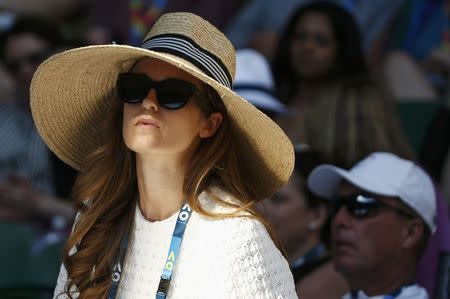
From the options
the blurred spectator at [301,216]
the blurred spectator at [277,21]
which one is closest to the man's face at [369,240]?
the blurred spectator at [301,216]

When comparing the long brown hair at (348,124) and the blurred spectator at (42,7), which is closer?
the long brown hair at (348,124)

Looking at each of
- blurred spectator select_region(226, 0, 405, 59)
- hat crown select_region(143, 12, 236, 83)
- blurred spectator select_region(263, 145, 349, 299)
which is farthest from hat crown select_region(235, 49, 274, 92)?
hat crown select_region(143, 12, 236, 83)

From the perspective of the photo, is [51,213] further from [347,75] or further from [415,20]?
[415,20]

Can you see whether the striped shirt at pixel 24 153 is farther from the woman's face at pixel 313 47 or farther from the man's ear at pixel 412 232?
the man's ear at pixel 412 232

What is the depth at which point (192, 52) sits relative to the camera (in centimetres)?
328

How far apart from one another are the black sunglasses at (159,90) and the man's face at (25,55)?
3.04 metres

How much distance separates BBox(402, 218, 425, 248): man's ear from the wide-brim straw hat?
0.96 m

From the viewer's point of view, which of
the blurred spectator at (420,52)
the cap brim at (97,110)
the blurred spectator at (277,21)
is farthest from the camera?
the blurred spectator at (277,21)

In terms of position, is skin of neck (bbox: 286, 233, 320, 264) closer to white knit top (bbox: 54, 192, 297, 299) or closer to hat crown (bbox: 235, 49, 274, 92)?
hat crown (bbox: 235, 49, 274, 92)

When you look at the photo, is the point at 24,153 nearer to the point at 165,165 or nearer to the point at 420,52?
the point at 420,52

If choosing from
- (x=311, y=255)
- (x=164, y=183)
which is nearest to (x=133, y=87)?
(x=164, y=183)

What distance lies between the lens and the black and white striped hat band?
3244 mm

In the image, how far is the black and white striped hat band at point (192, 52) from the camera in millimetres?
3244

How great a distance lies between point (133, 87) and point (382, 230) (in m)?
1.43
